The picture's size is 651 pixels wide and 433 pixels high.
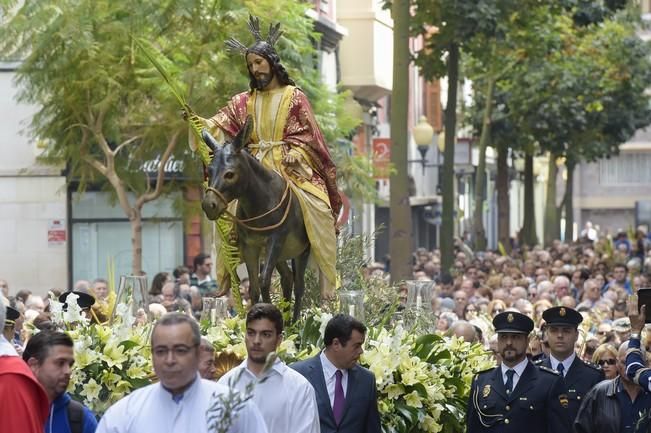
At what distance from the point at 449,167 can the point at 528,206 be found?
19481 millimetres

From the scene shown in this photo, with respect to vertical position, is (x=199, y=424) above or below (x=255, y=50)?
below

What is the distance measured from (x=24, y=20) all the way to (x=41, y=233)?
340 inches

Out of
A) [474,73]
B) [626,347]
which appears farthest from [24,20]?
[474,73]

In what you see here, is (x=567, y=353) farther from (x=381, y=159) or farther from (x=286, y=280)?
(x=381, y=159)

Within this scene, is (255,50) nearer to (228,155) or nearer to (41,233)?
(228,155)

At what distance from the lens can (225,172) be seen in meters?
12.3

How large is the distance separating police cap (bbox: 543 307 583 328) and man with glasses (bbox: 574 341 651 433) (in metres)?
1.21

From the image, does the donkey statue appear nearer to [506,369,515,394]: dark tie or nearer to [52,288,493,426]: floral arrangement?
[52,288,493,426]: floral arrangement

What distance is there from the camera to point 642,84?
5134cm

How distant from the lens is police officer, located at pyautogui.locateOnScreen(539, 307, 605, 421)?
12.3 metres

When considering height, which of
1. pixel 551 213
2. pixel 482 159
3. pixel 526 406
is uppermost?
pixel 482 159

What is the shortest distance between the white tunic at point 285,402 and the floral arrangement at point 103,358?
280cm

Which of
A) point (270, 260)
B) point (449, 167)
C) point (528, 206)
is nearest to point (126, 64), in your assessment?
point (449, 167)

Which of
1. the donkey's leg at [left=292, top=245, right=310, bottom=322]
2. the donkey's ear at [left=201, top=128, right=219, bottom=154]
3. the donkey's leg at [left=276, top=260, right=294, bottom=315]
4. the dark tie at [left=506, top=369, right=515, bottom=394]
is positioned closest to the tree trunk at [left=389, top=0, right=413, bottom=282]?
the donkey's leg at [left=276, top=260, right=294, bottom=315]
